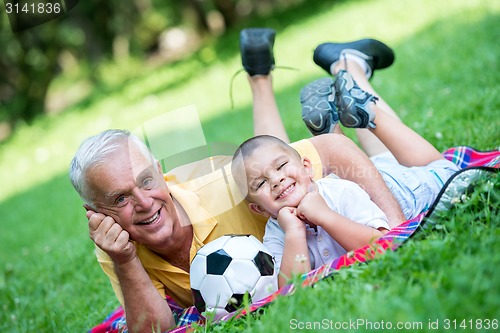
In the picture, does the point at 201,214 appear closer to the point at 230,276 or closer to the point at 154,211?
the point at 154,211

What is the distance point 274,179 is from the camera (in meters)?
2.99

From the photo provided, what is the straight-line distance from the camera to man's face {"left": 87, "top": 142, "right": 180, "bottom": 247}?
115 inches

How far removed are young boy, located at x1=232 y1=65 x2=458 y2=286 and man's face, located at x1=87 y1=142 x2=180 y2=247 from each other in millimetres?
441

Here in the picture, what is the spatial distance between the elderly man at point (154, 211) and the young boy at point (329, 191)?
0.68 ft

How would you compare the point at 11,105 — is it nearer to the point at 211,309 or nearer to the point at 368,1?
the point at 368,1

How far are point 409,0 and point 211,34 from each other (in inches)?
341

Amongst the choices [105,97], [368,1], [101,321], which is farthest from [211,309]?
[105,97]

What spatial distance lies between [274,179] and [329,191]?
0.32 m

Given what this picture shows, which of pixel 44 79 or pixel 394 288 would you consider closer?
pixel 394 288

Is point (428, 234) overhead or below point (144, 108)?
below

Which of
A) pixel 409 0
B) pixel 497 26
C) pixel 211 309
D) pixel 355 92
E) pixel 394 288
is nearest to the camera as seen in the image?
pixel 394 288

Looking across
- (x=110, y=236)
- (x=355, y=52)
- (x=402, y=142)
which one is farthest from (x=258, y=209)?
(x=355, y=52)

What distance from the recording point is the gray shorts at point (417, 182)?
3391 mm

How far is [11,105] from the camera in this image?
1595 centimetres
